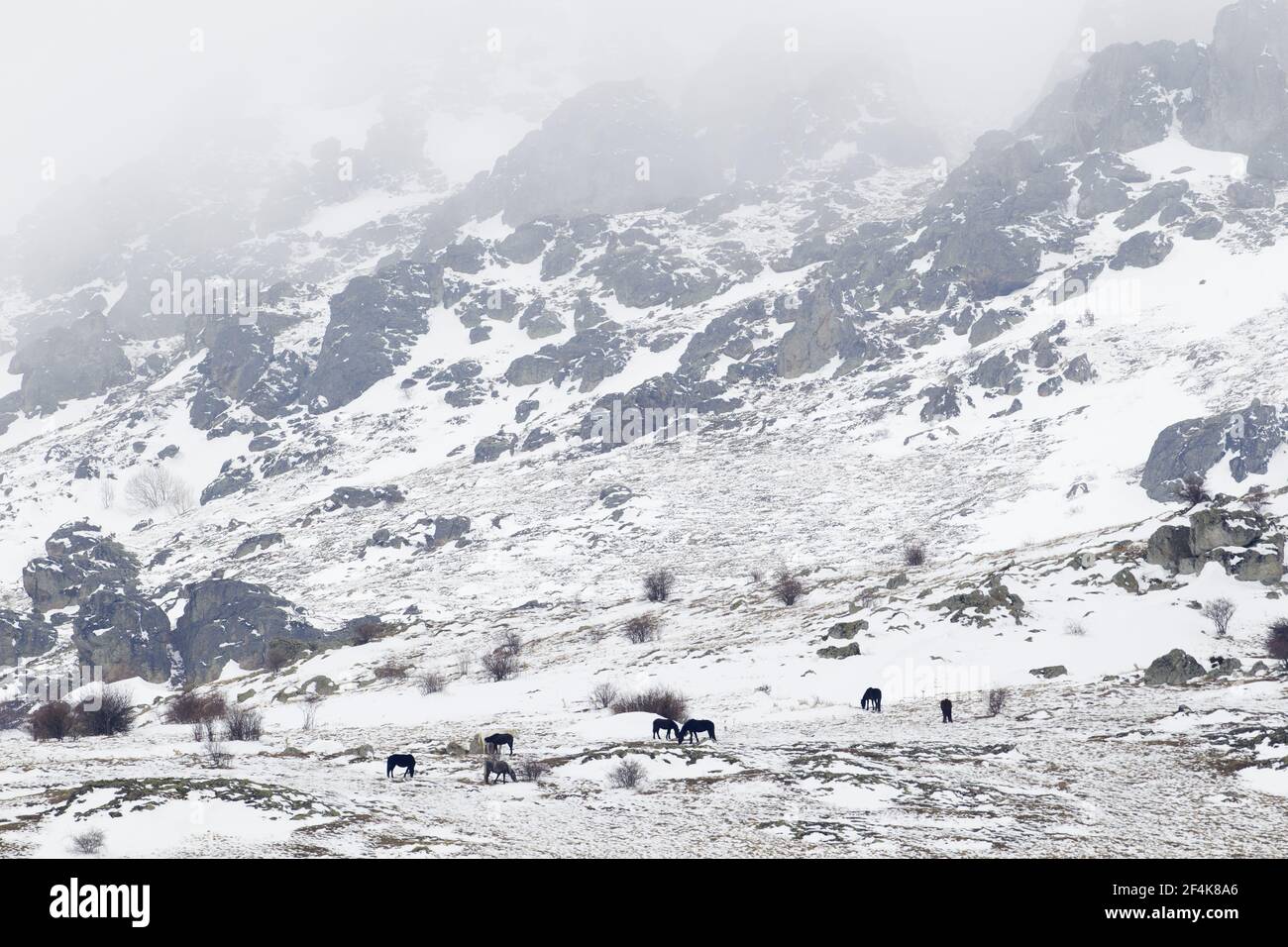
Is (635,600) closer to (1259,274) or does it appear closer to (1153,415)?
(1153,415)

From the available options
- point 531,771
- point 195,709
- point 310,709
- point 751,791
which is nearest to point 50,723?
point 195,709

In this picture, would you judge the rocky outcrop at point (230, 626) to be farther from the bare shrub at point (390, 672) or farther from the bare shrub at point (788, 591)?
the bare shrub at point (788, 591)

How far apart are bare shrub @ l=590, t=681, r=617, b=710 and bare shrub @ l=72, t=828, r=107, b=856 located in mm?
20799

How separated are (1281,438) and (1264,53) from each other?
140 metres

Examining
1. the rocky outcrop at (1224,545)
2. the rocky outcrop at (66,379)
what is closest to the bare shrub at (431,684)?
the rocky outcrop at (1224,545)

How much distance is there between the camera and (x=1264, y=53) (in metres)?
194

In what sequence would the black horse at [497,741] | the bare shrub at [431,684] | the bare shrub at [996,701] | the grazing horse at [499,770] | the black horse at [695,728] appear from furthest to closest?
the bare shrub at [431,684], the bare shrub at [996,701], the black horse at [695,728], the black horse at [497,741], the grazing horse at [499,770]

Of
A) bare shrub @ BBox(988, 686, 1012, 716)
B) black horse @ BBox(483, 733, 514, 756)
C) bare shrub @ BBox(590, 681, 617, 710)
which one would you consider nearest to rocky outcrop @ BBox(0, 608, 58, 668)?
bare shrub @ BBox(590, 681, 617, 710)

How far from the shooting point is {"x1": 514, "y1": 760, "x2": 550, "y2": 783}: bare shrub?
24.3 meters

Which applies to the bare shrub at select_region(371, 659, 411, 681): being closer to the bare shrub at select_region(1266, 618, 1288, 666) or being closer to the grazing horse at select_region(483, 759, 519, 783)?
the grazing horse at select_region(483, 759, 519, 783)

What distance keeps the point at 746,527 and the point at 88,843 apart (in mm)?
79489

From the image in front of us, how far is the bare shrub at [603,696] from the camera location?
37156 millimetres

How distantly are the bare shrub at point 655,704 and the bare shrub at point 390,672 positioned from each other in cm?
1594
